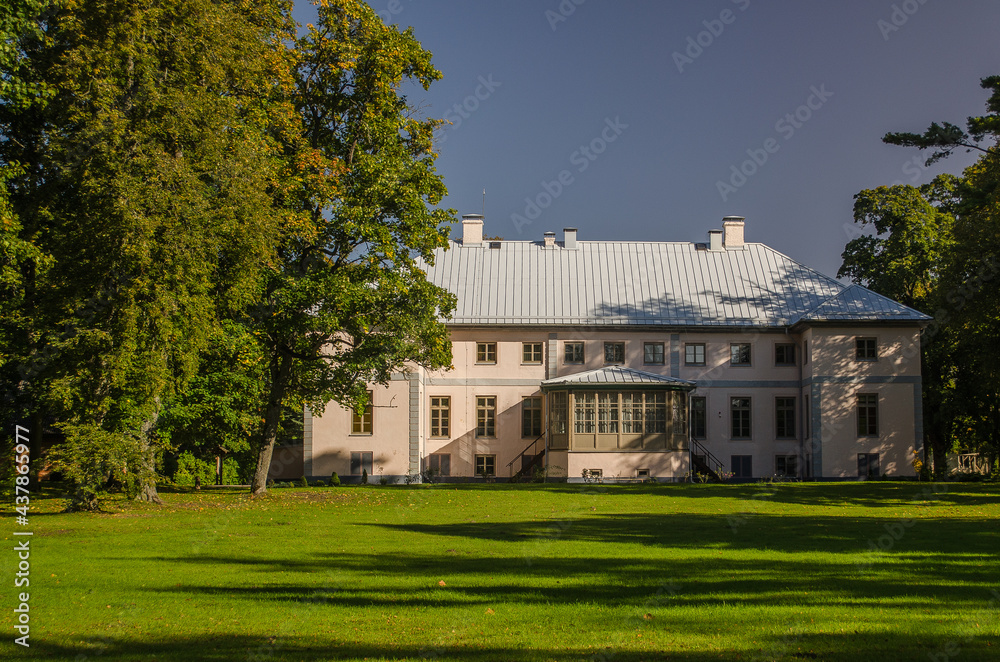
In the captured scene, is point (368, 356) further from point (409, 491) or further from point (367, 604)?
point (367, 604)

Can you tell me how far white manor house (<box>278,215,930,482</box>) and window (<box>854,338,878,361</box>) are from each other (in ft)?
0.19

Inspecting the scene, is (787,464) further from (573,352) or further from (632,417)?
(573,352)

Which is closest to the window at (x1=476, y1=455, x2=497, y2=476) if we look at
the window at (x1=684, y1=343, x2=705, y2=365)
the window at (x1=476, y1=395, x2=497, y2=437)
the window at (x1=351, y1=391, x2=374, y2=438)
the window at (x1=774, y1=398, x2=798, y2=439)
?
the window at (x1=476, y1=395, x2=497, y2=437)

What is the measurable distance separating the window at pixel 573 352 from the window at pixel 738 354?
645cm

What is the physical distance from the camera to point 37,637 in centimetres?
702

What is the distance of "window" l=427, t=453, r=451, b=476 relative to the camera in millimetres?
36469

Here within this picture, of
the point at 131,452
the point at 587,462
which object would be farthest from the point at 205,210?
the point at 587,462

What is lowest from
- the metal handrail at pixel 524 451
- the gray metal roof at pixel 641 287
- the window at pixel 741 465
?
the window at pixel 741 465

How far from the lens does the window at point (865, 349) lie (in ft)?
115

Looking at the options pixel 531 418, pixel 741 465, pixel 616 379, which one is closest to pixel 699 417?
pixel 741 465

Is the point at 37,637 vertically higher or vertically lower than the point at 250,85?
lower

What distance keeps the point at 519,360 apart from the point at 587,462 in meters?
5.92

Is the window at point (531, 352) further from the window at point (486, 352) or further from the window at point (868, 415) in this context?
the window at point (868, 415)

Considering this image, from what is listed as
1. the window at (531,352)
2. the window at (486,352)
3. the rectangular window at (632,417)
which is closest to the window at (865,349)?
the rectangular window at (632,417)
